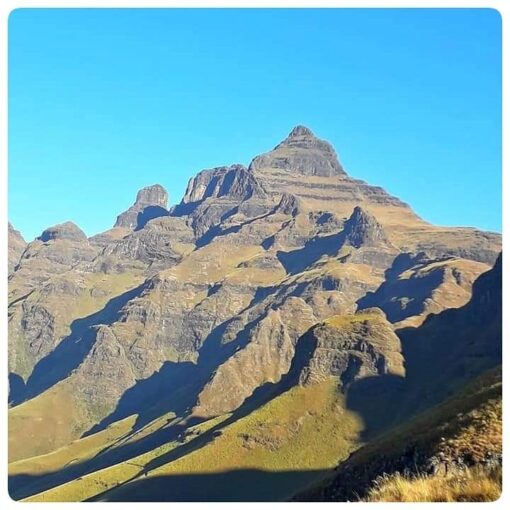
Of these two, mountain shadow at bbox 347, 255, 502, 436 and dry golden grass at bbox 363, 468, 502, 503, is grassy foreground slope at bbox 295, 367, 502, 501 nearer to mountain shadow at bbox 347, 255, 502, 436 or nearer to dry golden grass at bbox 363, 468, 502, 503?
dry golden grass at bbox 363, 468, 502, 503

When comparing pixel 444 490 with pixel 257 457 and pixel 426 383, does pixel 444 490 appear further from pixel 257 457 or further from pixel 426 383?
pixel 426 383

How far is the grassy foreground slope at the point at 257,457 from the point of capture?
6201 inches

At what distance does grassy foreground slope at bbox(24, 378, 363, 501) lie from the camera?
157500 millimetres

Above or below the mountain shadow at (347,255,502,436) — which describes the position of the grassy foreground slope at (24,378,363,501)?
below

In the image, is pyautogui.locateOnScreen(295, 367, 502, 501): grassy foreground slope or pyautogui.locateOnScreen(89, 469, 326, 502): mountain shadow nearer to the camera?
pyautogui.locateOnScreen(295, 367, 502, 501): grassy foreground slope

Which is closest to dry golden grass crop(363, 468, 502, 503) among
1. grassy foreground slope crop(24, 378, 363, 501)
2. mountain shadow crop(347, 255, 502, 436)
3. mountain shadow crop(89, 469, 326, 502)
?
grassy foreground slope crop(24, 378, 363, 501)

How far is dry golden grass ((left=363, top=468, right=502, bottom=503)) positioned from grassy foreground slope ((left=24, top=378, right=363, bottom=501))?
13931 centimetres

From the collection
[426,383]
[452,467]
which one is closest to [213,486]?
[426,383]

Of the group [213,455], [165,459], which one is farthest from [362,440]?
[165,459]

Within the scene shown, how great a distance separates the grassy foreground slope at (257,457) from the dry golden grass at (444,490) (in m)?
139

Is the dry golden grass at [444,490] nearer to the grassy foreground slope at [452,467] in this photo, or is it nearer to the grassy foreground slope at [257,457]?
the grassy foreground slope at [452,467]

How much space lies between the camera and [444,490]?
12.3 m

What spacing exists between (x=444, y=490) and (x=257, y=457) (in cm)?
16509
